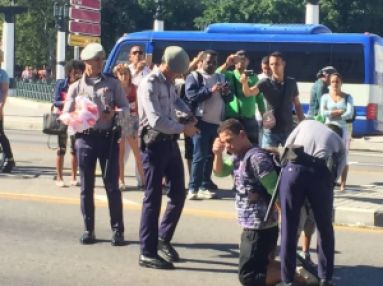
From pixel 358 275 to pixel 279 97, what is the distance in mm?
3505

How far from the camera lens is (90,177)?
25.9 feet

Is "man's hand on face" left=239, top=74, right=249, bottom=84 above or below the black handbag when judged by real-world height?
above

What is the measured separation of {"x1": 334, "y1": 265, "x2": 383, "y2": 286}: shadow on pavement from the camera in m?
6.80

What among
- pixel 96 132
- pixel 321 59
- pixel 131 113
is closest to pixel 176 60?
pixel 96 132

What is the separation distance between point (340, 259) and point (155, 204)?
186cm

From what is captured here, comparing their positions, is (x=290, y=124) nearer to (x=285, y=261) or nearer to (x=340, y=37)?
(x=285, y=261)

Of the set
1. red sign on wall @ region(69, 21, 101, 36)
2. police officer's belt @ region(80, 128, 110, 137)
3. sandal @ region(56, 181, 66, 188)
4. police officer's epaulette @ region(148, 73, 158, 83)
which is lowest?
sandal @ region(56, 181, 66, 188)

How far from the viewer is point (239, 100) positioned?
35.5 ft

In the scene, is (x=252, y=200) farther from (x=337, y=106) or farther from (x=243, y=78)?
(x=337, y=106)

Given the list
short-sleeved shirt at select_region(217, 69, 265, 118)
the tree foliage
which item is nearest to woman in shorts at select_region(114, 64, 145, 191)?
short-sleeved shirt at select_region(217, 69, 265, 118)

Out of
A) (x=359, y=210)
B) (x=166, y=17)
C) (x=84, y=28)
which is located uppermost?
(x=166, y=17)

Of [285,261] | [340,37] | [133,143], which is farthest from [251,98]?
[340,37]

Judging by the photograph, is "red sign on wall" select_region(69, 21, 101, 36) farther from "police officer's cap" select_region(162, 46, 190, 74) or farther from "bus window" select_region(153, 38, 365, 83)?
"police officer's cap" select_region(162, 46, 190, 74)

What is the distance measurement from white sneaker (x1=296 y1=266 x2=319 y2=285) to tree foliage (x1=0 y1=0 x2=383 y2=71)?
4371cm
